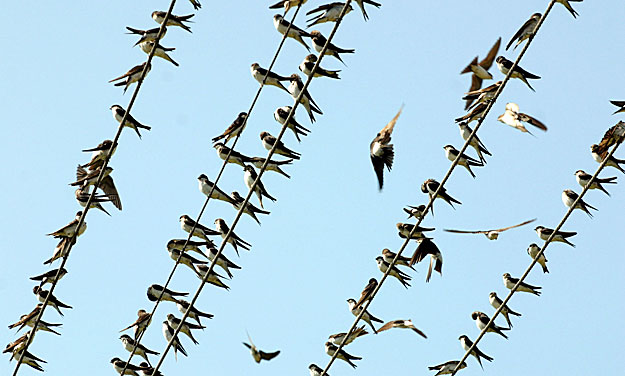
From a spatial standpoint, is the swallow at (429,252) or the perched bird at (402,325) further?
the swallow at (429,252)

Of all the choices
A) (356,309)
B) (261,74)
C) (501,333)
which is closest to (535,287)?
(501,333)

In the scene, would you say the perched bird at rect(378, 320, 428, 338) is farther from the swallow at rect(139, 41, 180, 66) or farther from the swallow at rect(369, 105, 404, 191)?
the swallow at rect(139, 41, 180, 66)

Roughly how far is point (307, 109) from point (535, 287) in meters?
3.09

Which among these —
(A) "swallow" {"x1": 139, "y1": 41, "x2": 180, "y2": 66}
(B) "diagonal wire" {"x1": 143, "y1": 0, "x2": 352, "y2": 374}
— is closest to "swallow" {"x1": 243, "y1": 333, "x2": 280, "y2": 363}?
(B) "diagonal wire" {"x1": 143, "y1": 0, "x2": 352, "y2": 374}

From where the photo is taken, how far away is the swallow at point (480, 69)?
11234mm

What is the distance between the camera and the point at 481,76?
38.9 feet

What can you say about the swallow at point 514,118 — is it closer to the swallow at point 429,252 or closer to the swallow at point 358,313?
the swallow at point 429,252

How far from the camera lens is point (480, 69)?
11.7m

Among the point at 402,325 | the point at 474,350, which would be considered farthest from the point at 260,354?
the point at 474,350

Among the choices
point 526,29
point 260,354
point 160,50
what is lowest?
point 260,354

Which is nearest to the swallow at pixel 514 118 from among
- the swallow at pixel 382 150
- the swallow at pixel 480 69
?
the swallow at pixel 382 150

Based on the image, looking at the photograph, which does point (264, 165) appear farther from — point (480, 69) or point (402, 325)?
point (480, 69)

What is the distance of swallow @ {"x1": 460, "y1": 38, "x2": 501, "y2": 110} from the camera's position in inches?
442

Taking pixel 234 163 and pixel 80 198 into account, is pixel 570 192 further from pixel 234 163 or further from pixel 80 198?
pixel 80 198
